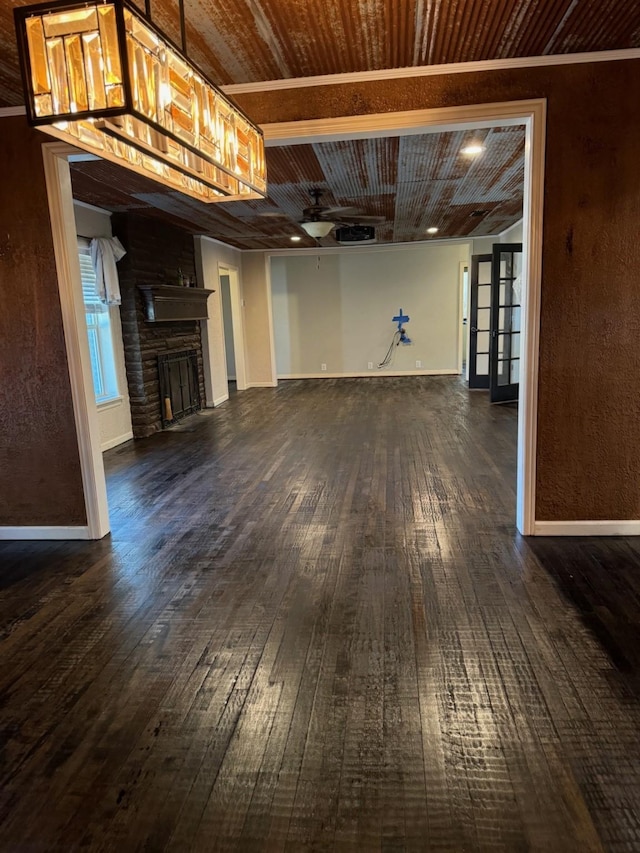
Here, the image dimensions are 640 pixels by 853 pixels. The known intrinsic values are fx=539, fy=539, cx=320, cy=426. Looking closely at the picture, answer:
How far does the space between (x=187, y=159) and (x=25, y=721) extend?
209cm

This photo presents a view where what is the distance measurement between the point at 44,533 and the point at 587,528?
3.30 meters

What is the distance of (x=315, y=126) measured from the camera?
2816 millimetres

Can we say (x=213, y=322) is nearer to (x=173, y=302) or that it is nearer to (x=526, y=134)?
(x=173, y=302)

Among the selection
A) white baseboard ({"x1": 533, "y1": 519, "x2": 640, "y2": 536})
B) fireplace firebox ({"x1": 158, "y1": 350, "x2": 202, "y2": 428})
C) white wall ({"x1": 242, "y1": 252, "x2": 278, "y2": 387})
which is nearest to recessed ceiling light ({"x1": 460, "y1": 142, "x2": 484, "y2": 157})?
white baseboard ({"x1": 533, "y1": 519, "x2": 640, "y2": 536})

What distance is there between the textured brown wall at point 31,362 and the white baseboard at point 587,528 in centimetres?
280

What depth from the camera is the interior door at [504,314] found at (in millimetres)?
6980

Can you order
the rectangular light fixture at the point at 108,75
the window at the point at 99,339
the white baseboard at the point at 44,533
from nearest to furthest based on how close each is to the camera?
the rectangular light fixture at the point at 108,75 → the white baseboard at the point at 44,533 → the window at the point at 99,339

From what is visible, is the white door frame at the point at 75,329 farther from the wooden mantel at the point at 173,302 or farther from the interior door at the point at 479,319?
the interior door at the point at 479,319

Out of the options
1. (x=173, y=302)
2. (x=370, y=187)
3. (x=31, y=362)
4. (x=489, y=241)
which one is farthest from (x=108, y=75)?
(x=489, y=241)

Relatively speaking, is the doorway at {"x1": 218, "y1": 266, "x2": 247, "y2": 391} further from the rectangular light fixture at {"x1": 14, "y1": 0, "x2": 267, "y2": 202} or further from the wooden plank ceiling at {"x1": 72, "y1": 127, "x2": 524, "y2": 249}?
the rectangular light fixture at {"x1": 14, "y1": 0, "x2": 267, "y2": 202}

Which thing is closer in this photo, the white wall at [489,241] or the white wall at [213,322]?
→ the white wall at [213,322]

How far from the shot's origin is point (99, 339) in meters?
5.77

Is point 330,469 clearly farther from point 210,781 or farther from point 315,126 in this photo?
point 210,781

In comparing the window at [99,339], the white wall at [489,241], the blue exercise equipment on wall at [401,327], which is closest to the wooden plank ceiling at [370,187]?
the white wall at [489,241]
